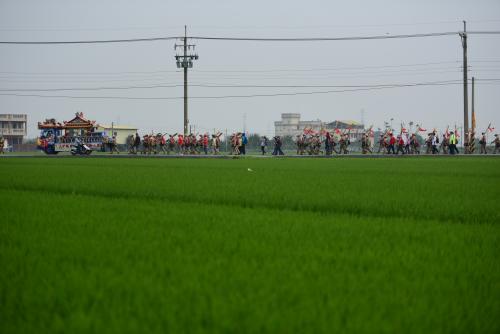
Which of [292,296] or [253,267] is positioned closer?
[292,296]

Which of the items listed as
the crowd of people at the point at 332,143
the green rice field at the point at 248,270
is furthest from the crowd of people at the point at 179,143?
the green rice field at the point at 248,270

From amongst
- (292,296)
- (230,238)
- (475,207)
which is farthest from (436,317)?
(475,207)

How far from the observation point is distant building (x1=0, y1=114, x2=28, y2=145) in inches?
6388

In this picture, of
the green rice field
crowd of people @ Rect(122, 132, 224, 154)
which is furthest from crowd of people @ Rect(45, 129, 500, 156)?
the green rice field

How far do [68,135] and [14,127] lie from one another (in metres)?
115

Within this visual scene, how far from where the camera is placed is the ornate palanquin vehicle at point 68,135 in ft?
201

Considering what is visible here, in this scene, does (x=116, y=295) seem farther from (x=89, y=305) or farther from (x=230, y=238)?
(x=230, y=238)

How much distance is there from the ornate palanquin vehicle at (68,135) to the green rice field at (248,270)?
5419cm

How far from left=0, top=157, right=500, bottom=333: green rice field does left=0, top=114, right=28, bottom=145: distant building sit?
16328 centimetres

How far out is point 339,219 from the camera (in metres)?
7.45

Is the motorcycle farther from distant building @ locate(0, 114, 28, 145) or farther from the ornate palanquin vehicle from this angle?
distant building @ locate(0, 114, 28, 145)

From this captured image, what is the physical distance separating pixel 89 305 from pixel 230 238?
2.48 m

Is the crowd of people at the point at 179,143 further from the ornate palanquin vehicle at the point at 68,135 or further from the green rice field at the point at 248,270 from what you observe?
the green rice field at the point at 248,270

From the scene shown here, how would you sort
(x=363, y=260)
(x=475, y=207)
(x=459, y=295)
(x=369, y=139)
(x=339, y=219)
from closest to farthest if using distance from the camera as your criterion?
(x=459, y=295), (x=363, y=260), (x=339, y=219), (x=475, y=207), (x=369, y=139)
